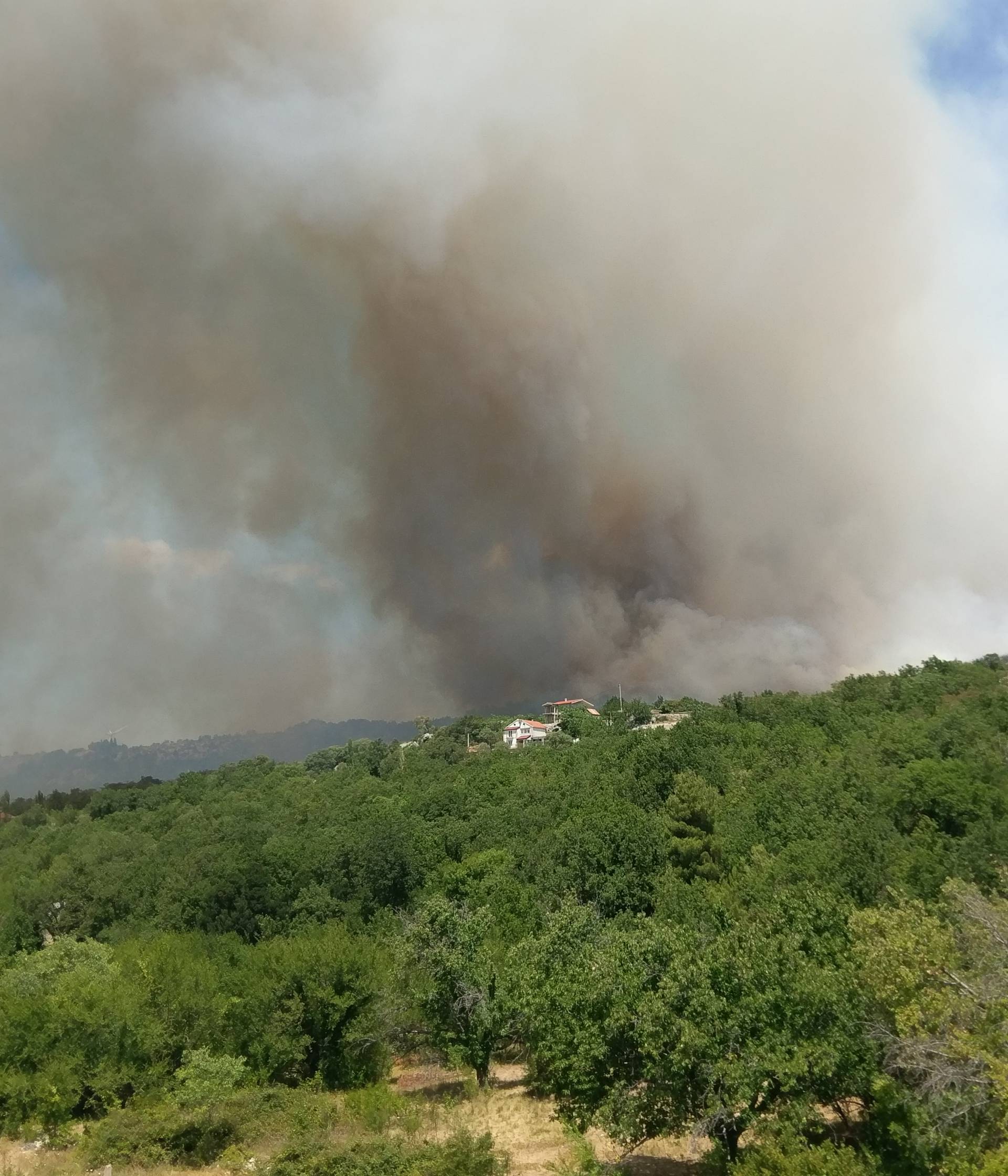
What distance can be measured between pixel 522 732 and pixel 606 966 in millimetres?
120636

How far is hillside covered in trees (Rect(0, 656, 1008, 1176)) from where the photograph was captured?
1416 cm

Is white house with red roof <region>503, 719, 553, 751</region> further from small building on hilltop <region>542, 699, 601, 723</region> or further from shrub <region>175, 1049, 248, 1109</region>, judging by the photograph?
shrub <region>175, 1049, 248, 1109</region>

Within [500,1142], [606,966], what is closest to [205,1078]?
[500,1142]

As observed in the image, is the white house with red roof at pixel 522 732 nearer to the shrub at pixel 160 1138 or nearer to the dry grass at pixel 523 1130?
the dry grass at pixel 523 1130

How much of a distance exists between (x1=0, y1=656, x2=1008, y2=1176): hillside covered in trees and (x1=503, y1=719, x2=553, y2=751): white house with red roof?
64.8 metres

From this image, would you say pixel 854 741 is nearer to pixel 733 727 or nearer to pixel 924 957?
pixel 733 727

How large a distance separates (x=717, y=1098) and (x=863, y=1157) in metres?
→ 2.30

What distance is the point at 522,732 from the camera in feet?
449

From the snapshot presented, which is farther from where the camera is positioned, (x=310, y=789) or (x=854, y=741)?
(x=310, y=789)

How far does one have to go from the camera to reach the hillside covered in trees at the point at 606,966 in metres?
14.2

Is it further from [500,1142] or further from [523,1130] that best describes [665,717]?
[500,1142]

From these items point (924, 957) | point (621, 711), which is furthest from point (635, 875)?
point (621, 711)

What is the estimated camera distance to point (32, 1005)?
86.7 ft

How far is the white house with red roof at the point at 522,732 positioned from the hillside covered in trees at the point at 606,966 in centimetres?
6481
